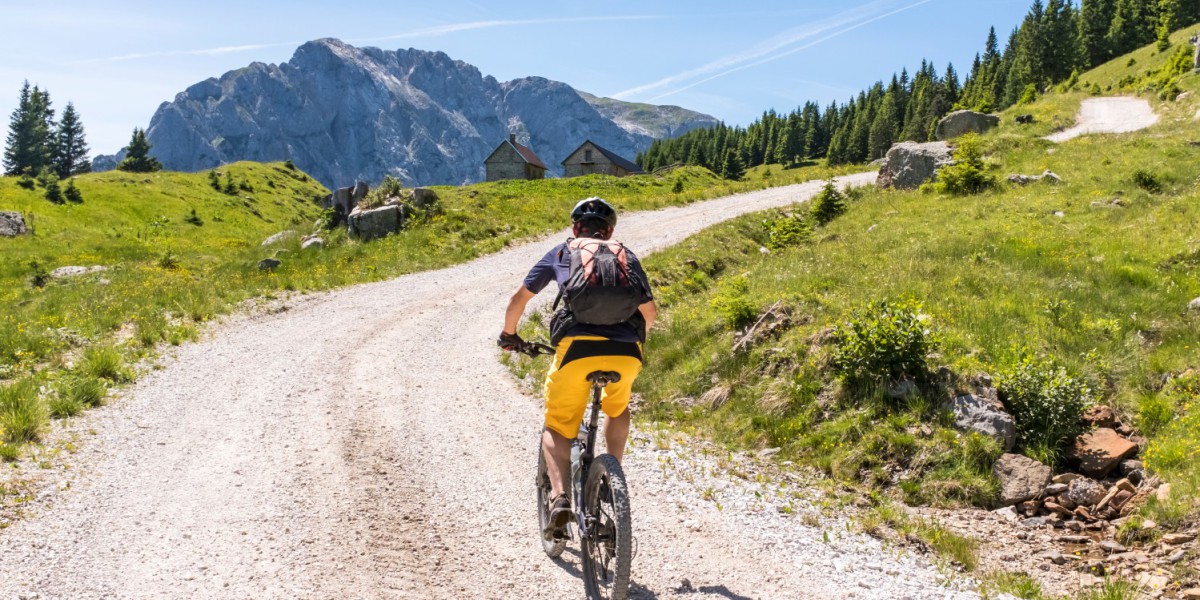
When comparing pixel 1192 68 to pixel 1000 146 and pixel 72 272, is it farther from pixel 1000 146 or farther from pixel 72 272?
pixel 72 272

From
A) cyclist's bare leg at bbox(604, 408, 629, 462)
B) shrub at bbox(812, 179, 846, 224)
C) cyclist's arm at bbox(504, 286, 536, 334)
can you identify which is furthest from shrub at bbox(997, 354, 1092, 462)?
shrub at bbox(812, 179, 846, 224)

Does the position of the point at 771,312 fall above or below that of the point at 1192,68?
below

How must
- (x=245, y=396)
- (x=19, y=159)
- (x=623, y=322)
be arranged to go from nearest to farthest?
1. (x=623, y=322)
2. (x=245, y=396)
3. (x=19, y=159)

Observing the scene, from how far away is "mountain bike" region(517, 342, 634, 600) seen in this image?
15.7 ft

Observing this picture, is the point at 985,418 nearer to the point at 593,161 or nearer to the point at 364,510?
the point at 364,510

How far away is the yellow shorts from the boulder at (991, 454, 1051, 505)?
562 cm

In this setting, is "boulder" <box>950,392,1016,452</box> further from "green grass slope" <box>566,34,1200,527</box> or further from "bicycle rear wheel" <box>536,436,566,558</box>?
"bicycle rear wheel" <box>536,436,566,558</box>

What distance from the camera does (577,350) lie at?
5.02 metres

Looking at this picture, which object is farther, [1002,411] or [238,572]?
[1002,411]

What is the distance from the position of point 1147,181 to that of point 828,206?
29.1ft

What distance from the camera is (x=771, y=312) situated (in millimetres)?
12375

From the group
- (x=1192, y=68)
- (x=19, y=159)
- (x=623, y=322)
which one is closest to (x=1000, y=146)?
(x=623, y=322)

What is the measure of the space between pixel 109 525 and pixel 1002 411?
417 inches

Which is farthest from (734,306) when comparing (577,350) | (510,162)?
(510,162)
